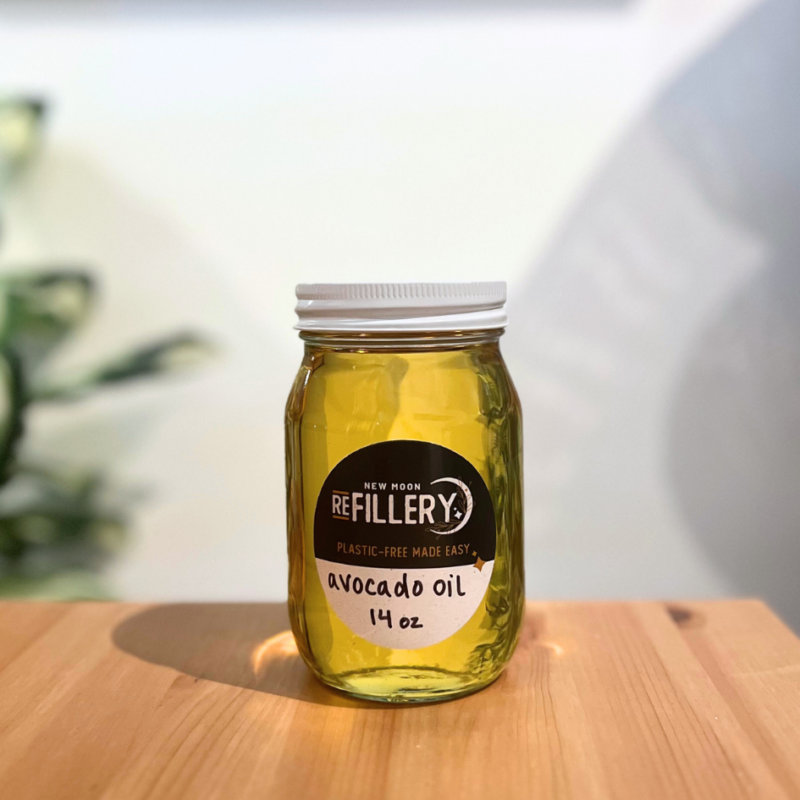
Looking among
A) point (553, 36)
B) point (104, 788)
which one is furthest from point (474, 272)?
point (104, 788)

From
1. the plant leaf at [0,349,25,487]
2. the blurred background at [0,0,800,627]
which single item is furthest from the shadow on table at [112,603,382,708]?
the plant leaf at [0,349,25,487]

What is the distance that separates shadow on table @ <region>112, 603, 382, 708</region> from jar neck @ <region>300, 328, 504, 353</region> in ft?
0.63

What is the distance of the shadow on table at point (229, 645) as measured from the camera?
509mm

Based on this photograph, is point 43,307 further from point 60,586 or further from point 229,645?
point 229,645

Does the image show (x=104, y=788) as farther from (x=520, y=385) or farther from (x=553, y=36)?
(x=553, y=36)

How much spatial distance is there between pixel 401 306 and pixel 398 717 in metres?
0.21

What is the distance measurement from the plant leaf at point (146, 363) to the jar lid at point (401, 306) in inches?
27.0

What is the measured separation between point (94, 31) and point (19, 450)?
0.53 m

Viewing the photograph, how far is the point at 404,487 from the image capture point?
0.45 metres

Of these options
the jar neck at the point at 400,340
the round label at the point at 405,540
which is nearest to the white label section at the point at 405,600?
the round label at the point at 405,540

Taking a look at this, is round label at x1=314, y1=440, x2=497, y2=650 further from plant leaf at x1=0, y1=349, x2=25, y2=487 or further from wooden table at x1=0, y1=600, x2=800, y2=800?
plant leaf at x1=0, y1=349, x2=25, y2=487

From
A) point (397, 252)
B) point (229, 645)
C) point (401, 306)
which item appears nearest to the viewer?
point (401, 306)

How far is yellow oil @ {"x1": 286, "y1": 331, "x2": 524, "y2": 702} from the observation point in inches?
18.3

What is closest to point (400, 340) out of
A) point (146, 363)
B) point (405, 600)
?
point (405, 600)
